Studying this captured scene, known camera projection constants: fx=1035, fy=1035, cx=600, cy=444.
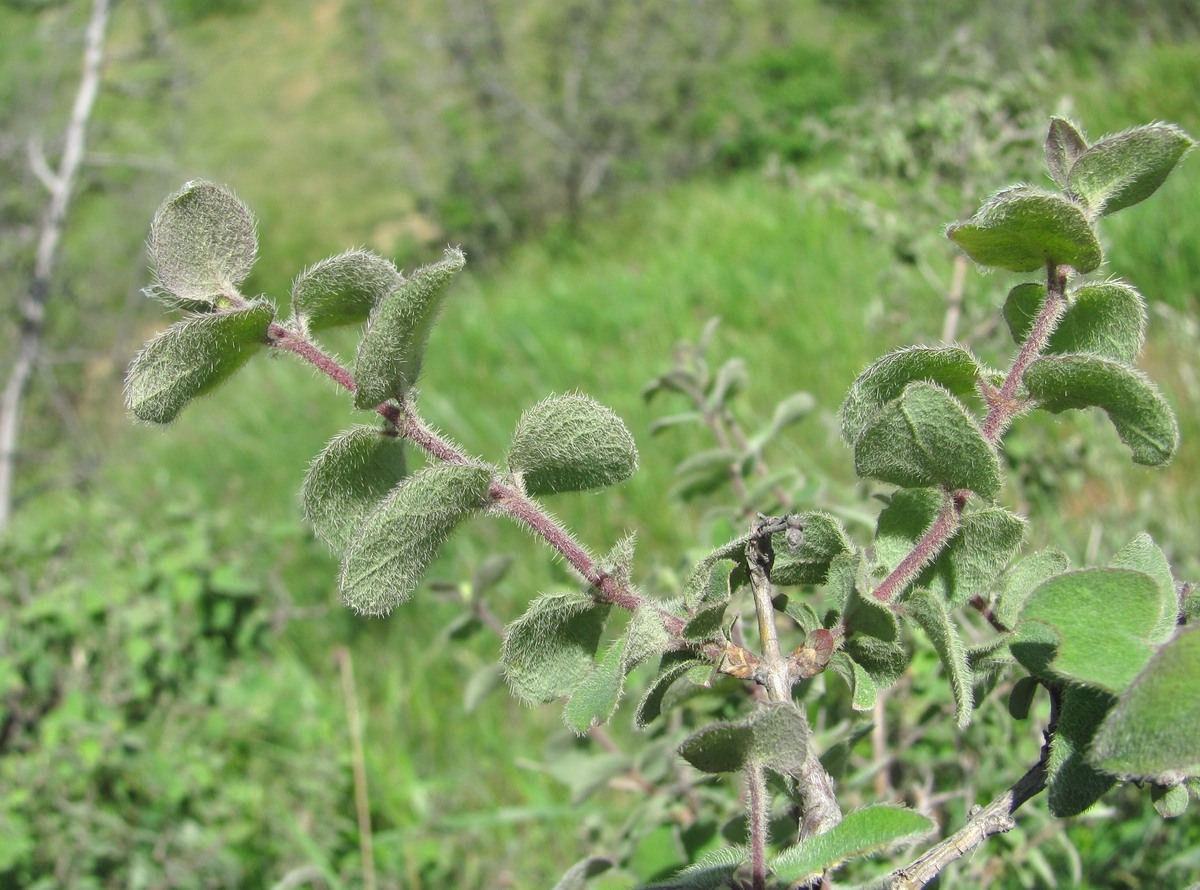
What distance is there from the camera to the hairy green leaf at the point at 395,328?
1.48 ft

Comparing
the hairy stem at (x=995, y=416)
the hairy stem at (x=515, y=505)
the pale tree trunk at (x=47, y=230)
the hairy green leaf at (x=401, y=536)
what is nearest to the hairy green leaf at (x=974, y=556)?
the hairy stem at (x=995, y=416)

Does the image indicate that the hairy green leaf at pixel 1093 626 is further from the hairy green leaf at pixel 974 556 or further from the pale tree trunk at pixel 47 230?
the pale tree trunk at pixel 47 230

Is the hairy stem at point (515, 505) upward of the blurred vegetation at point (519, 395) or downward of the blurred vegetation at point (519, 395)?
upward

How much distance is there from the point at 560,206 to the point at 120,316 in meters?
2.74

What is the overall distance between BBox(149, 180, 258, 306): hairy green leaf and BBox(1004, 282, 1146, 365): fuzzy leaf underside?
40 cm

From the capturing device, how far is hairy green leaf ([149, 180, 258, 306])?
1.69 ft

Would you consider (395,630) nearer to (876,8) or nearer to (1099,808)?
(1099,808)

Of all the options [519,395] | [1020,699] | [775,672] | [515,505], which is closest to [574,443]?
[515,505]

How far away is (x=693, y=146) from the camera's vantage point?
6441mm

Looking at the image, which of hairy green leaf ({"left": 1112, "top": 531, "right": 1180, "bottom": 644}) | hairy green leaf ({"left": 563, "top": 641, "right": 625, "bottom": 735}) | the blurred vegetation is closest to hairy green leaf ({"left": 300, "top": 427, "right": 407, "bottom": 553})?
hairy green leaf ({"left": 563, "top": 641, "right": 625, "bottom": 735})

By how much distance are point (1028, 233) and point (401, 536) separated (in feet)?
1.02

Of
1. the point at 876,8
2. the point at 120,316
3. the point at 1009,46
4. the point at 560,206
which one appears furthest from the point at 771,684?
the point at 876,8

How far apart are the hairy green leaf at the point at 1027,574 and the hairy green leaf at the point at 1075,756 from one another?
67 millimetres

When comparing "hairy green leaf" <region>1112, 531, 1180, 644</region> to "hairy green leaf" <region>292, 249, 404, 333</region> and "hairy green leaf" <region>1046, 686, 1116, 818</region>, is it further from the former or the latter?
"hairy green leaf" <region>292, 249, 404, 333</region>
